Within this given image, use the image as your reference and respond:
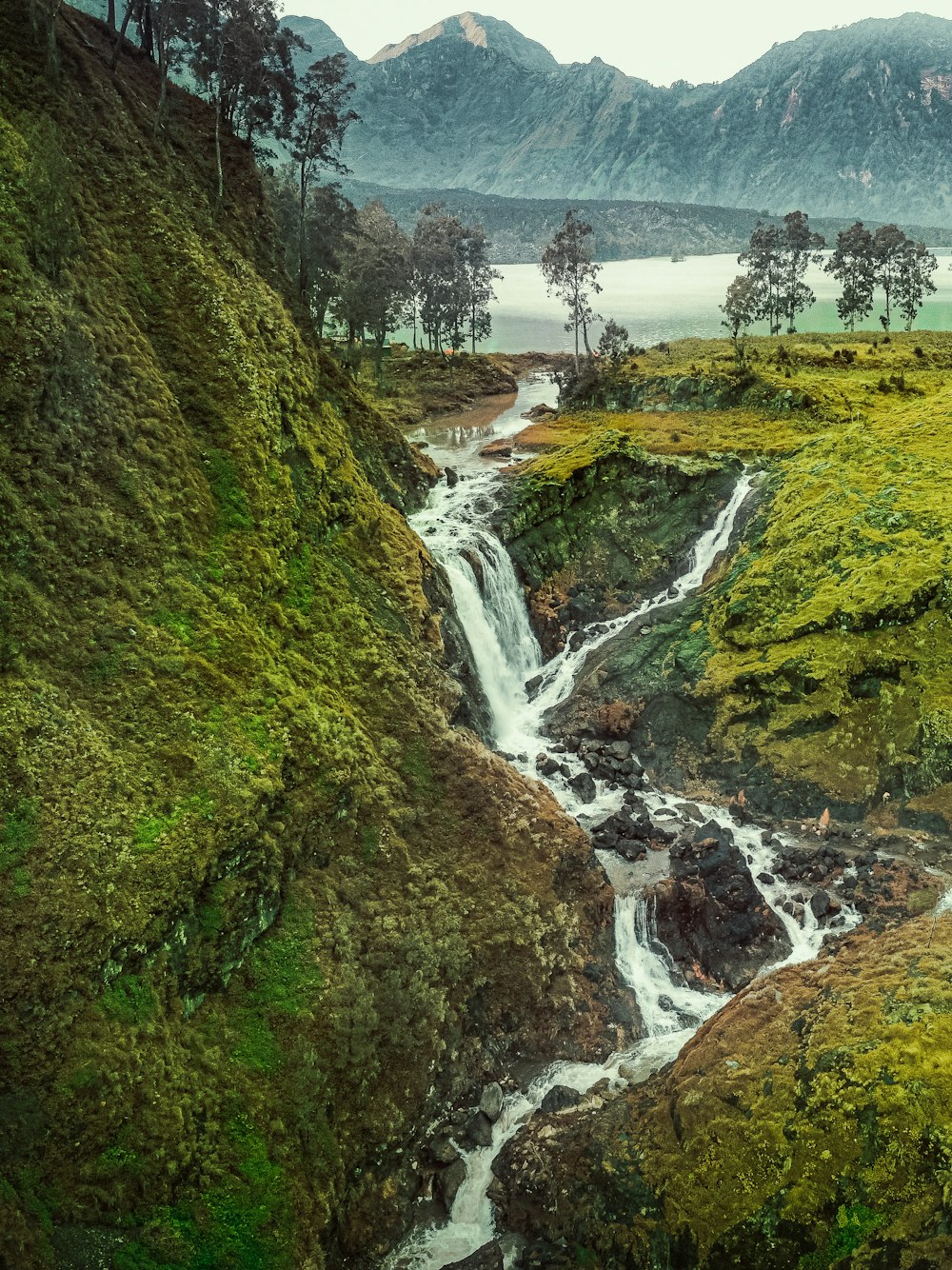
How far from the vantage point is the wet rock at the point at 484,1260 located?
14.9 m

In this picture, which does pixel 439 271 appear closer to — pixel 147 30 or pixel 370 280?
pixel 370 280

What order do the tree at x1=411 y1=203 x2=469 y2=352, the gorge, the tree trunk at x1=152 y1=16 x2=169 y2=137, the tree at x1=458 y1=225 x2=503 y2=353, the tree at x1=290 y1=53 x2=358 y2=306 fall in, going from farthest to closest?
the tree at x1=458 y1=225 x2=503 y2=353 < the tree at x1=411 y1=203 x2=469 y2=352 < the tree at x1=290 y1=53 x2=358 y2=306 < the tree trunk at x1=152 y1=16 x2=169 y2=137 < the gorge

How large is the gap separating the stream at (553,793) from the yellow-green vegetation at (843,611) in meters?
3.21

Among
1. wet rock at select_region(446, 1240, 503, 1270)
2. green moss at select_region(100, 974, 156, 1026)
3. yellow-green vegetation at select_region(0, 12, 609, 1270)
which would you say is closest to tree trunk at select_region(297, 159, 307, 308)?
yellow-green vegetation at select_region(0, 12, 609, 1270)

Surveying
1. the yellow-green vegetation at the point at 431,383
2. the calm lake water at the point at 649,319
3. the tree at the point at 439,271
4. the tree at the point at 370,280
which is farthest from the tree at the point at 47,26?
the calm lake water at the point at 649,319

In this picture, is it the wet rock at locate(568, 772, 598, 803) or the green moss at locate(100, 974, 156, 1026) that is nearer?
the green moss at locate(100, 974, 156, 1026)

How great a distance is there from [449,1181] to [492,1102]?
177 cm

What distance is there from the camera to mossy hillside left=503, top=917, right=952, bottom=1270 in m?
12.3

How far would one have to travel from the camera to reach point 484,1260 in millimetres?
15023

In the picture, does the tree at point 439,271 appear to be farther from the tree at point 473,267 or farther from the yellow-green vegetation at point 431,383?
the yellow-green vegetation at point 431,383

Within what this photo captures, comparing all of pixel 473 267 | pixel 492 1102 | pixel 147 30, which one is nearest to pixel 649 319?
pixel 473 267

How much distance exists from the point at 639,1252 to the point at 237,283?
26.0 m

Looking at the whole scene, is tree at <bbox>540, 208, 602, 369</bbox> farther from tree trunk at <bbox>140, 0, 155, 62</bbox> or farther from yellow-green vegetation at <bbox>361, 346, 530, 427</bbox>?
tree trunk at <bbox>140, 0, 155, 62</bbox>

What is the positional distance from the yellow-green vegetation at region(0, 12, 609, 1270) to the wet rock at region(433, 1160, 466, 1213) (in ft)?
2.90
